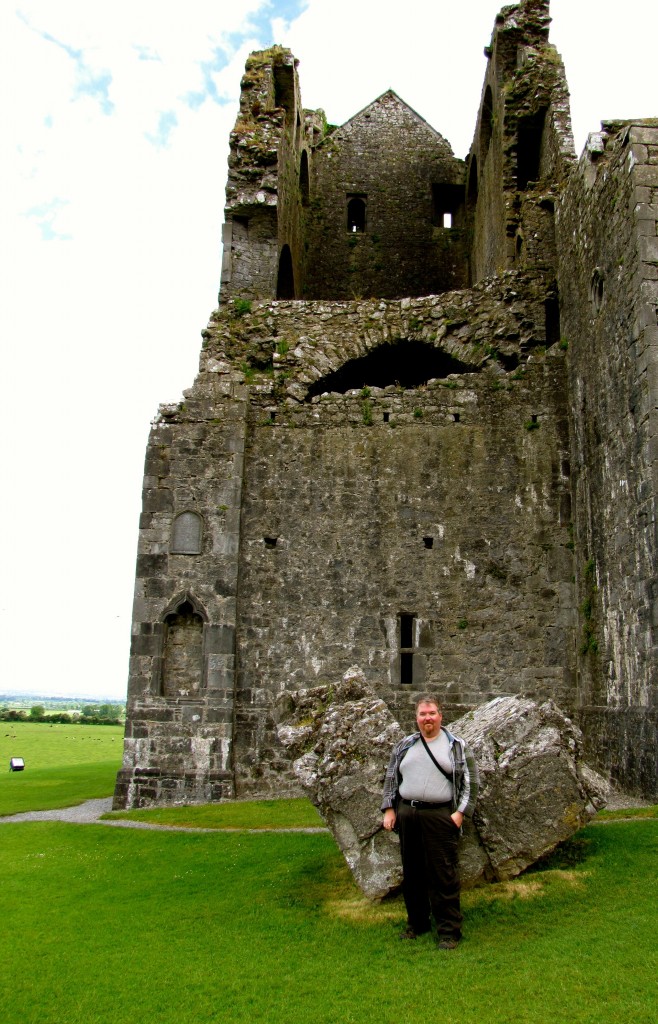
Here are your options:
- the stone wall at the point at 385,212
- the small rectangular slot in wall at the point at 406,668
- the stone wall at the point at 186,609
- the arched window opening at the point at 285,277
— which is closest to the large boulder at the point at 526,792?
the small rectangular slot in wall at the point at 406,668

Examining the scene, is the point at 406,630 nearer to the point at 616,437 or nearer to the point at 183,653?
the point at 183,653

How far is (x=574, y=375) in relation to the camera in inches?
549

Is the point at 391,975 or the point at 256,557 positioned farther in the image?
the point at 256,557

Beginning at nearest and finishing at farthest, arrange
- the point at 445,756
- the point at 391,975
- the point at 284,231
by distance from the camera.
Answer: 1. the point at 391,975
2. the point at 445,756
3. the point at 284,231

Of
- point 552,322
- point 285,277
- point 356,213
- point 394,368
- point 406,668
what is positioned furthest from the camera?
point 356,213

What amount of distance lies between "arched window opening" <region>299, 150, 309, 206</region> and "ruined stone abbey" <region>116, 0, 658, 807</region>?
9.10 meters

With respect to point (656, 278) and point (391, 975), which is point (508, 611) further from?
point (391, 975)

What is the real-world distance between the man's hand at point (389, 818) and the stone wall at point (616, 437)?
16.6 feet

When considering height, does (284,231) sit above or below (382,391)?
above

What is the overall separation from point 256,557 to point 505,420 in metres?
4.82

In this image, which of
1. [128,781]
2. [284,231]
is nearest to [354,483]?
[128,781]

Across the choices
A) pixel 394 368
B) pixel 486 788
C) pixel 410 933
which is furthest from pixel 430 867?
pixel 394 368

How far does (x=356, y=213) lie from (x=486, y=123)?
5.46 m

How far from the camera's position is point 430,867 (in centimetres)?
593
